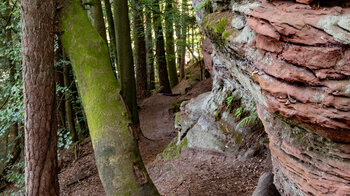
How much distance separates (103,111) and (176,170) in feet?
14.0

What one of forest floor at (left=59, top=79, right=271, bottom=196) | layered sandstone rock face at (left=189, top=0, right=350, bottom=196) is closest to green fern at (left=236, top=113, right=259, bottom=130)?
forest floor at (left=59, top=79, right=271, bottom=196)

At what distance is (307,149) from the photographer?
149 inches

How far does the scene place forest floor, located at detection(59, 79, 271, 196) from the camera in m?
6.51

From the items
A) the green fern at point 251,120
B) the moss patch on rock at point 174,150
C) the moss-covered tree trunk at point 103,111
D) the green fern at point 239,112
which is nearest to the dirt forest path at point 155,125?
the moss patch on rock at point 174,150

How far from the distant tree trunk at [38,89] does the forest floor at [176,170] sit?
310 centimetres

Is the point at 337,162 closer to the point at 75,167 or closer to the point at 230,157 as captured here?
the point at 230,157

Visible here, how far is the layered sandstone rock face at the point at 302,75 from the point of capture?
2721mm

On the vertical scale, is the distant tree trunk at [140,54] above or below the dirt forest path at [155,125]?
above

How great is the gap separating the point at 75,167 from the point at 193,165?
211 inches

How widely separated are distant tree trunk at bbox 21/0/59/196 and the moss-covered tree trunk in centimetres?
33

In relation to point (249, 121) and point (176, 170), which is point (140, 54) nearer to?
point (176, 170)

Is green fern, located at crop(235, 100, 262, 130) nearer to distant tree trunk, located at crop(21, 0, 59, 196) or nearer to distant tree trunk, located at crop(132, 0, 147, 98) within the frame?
distant tree trunk, located at crop(21, 0, 59, 196)

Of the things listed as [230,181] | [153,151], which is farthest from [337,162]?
[153,151]

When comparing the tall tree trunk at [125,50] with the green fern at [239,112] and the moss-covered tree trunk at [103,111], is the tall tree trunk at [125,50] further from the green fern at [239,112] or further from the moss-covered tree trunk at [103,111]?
the moss-covered tree trunk at [103,111]
